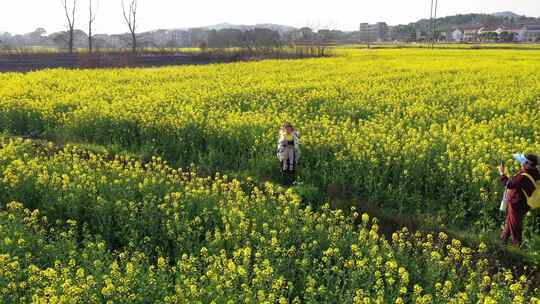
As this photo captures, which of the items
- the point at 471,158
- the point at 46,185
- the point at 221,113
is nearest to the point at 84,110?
the point at 221,113

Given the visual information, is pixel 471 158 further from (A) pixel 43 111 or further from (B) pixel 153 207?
(A) pixel 43 111

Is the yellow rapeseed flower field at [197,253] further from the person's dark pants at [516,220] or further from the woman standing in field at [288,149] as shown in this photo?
the woman standing in field at [288,149]

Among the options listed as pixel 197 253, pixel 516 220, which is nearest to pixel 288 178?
pixel 197 253

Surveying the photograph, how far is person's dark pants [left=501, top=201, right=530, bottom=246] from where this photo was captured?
6820mm

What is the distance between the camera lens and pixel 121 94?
61.9ft

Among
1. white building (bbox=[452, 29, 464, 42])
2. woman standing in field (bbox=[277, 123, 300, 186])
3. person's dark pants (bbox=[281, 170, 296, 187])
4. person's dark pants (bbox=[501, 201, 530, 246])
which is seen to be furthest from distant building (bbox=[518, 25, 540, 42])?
person's dark pants (bbox=[501, 201, 530, 246])

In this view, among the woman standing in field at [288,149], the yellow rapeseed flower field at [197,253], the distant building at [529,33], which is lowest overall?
the yellow rapeseed flower field at [197,253]

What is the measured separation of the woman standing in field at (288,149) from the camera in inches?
362

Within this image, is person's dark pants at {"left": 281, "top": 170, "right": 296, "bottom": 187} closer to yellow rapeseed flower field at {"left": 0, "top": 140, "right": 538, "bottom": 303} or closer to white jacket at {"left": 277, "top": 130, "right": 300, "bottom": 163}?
white jacket at {"left": 277, "top": 130, "right": 300, "bottom": 163}

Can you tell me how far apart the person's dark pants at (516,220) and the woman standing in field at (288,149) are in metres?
3.87

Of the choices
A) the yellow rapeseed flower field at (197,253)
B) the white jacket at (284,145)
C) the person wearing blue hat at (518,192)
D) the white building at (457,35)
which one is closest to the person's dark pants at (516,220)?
the person wearing blue hat at (518,192)

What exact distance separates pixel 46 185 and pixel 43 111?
7.81 meters

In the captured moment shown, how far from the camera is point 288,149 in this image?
9328 mm

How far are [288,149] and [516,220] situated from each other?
13.5ft
